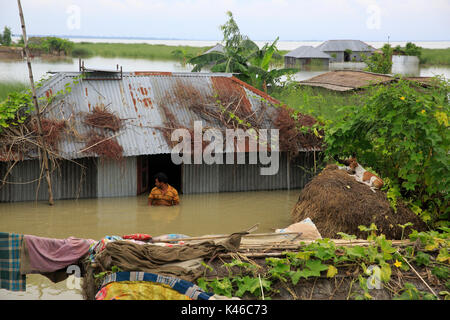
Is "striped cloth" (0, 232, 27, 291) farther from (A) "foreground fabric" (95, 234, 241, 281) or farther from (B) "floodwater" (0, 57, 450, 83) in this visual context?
(B) "floodwater" (0, 57, 450, 83)

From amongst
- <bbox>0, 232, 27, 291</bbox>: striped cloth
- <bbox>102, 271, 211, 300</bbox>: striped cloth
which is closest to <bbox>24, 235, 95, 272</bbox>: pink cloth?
<bbox>0, 232, 27, 291</bbox>: striped cloth

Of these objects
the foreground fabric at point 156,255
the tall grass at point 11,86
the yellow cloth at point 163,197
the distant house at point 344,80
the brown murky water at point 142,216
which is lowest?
the brown murky water at point 142,216

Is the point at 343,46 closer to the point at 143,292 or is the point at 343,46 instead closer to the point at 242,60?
the point at 242,60

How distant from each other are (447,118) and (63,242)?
5.45 meters

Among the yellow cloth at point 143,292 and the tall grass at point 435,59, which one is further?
the tall grass at point 435,59

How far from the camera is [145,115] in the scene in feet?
38.4

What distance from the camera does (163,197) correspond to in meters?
10.5

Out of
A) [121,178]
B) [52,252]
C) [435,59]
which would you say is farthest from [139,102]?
[435,59]

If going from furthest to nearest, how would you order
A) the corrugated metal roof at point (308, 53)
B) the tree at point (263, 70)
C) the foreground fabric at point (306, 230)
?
the corrugated metal roof at point (308, 53), the tree at point (263, 70), the foreground fabric at point (306, 230)

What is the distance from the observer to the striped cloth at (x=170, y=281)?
4.25 m

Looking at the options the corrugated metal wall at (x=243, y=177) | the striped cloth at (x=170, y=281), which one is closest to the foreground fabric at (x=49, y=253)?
the striped cloth at (x=170, y=281)

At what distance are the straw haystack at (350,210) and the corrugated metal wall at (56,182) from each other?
4994mm

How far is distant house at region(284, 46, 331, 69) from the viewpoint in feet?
124

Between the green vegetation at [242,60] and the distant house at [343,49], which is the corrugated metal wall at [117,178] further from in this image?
the distant house at [343,49]
